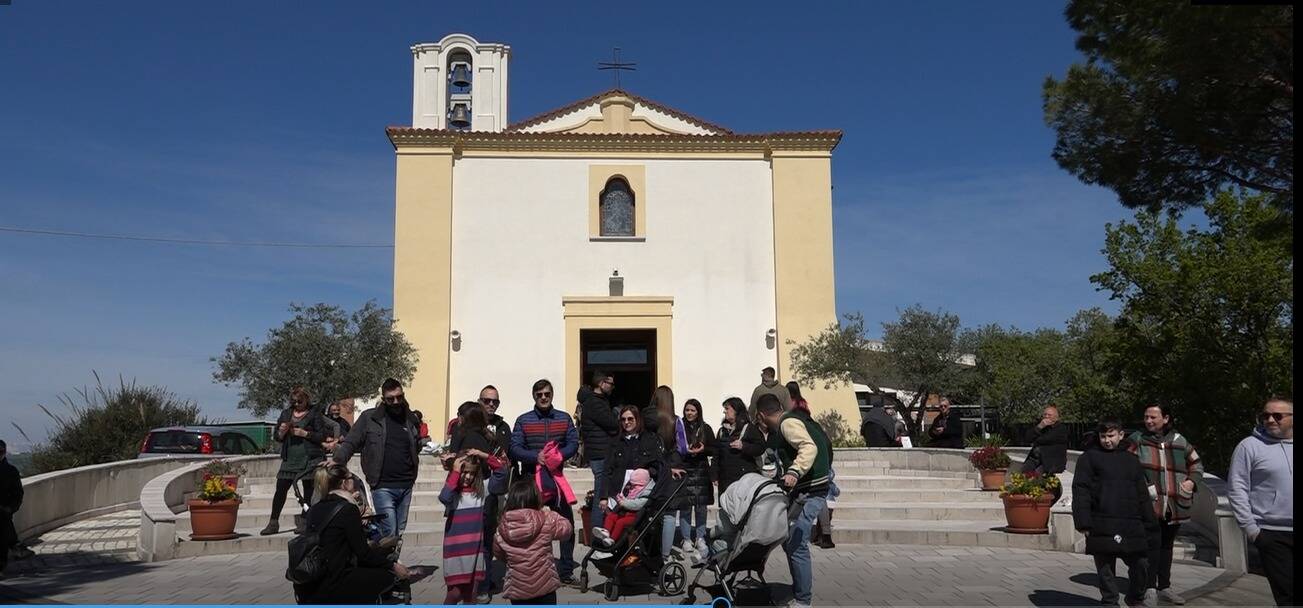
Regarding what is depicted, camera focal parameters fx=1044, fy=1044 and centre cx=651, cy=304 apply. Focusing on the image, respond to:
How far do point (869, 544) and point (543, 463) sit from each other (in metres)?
5.34

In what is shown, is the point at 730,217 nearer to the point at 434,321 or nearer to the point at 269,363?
the point at 434,321

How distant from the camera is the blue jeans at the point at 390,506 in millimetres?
8859

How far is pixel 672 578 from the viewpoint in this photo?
8.84 meters

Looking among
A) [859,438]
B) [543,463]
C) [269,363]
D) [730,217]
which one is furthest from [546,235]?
[543,463]

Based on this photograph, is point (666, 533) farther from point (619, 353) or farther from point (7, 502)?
point (619, 353)

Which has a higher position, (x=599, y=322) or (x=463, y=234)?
(x=463, y=234)

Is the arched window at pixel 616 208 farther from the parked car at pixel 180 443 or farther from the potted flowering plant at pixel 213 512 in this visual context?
the potted flowering plant at pixel 213 512

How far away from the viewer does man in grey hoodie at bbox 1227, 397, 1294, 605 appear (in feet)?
21.4

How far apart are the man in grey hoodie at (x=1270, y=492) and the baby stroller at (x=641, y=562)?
421cm

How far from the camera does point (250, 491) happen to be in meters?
16.0

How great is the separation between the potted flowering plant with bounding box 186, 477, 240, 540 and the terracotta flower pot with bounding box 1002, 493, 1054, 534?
897 centimetres

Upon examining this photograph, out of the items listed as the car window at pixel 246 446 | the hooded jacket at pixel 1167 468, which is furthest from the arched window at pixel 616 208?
the hooded jacket at pixel 1167 468

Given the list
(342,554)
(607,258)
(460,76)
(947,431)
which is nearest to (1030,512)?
(947,431)

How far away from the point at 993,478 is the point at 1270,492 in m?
9.53
